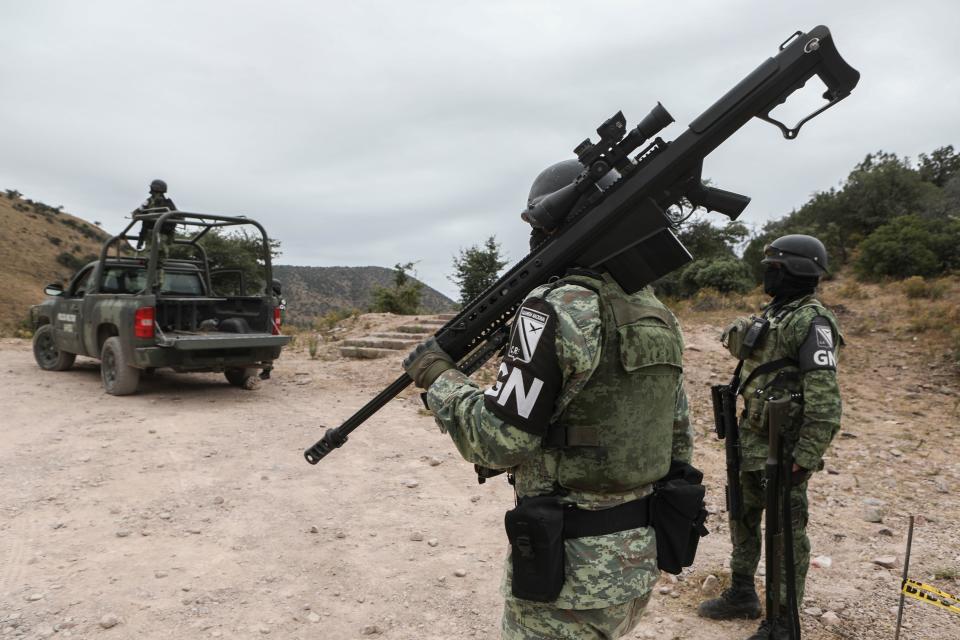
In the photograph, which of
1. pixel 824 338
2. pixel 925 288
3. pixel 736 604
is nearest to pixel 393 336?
pixel 736 604

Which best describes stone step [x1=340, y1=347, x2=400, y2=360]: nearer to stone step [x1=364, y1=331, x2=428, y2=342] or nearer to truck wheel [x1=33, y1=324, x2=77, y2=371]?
stone step [x1=364, y1=331, x2=428, y2=342]

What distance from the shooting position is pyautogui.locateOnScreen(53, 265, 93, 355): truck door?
24.4 ft

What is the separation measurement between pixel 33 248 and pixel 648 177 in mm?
50115

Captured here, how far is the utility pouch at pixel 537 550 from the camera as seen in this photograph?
1486 millimetres

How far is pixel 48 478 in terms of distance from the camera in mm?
4102

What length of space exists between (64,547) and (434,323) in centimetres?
863

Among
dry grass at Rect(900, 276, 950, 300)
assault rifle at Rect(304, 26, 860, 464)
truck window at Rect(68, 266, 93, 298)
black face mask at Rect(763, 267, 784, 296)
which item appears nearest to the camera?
assault rifle at Rect(304, 26, 860, 464)

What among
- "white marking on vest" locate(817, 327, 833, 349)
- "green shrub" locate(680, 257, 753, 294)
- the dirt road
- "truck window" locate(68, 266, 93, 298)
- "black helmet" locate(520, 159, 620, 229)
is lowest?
the dirt road

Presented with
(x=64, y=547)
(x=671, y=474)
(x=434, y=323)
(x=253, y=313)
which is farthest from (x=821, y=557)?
(x=434, y=323)

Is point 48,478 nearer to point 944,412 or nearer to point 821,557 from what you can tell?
point 821,557

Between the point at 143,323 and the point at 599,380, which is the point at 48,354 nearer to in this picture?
the point at 143,323

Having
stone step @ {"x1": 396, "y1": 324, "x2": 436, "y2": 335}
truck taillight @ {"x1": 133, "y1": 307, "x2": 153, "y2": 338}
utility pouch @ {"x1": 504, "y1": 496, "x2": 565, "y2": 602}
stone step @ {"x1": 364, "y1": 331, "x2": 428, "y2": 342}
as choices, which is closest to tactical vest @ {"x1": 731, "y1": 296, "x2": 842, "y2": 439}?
utility pouch @ {"x1": 504, "y1": 496, "x2": 565, "y2": 602}

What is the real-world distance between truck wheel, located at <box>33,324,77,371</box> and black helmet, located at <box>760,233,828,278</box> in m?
8.78

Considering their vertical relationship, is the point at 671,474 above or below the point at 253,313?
below
